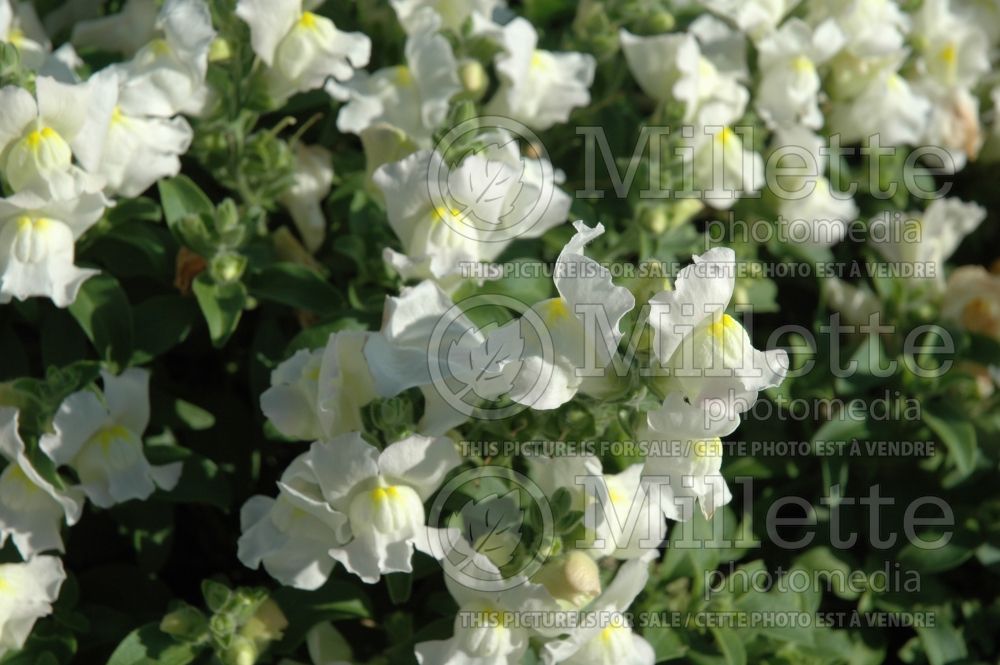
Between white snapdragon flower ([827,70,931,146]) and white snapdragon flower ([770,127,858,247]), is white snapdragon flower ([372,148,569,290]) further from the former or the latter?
white snapdragon flower ([827,70,931,146])

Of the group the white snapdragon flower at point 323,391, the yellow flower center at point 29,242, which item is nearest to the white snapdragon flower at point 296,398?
the white snapdragon flower at point 323,391

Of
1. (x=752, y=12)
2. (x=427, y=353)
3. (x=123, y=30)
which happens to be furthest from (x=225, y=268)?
(x=752, y=12)

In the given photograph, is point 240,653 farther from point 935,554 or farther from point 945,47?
point 945,47

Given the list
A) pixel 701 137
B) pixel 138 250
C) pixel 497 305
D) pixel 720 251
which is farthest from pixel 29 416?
pixel 701 137

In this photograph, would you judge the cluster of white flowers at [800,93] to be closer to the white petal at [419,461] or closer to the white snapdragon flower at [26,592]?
the white petal at [419,461]

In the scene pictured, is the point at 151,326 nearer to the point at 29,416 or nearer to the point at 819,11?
the point at 29,416

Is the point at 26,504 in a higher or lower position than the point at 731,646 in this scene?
higher

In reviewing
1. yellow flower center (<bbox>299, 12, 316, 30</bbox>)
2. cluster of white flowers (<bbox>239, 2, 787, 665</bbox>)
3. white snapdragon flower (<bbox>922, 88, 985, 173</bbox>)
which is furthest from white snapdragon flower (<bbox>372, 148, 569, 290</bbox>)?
white snapdragon flower (<bbox>922, 88, 985, 173</bbox>)

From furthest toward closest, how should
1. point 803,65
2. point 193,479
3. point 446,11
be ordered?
1. point 803,65
2. point 446,11
3. point 193,479
